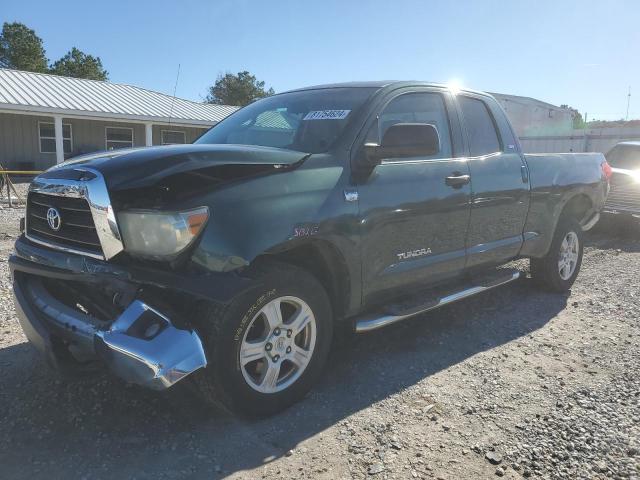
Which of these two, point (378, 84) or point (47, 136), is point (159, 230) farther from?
point (47, 136)

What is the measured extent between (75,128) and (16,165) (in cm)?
273

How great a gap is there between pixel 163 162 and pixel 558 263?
452 cm

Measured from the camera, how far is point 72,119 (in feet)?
69.6

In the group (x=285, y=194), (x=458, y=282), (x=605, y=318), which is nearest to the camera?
(x=285, y=194)

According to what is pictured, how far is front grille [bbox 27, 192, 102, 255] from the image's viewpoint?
111 inches

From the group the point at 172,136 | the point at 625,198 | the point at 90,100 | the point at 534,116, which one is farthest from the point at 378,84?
the point at 534,116

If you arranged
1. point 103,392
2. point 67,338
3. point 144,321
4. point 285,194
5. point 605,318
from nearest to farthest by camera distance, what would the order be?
point 144,321 < point 67,338 < point 285,194 < point 103,392 < point 605,318

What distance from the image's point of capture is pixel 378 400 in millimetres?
3316

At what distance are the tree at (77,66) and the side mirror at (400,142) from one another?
178 feet

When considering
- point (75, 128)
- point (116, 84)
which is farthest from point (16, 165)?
point (116, 84)

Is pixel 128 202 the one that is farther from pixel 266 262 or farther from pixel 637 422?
pixel 637 422

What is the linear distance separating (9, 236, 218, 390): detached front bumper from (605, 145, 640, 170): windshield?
1042cm

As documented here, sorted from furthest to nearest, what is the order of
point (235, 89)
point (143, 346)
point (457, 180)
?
point (235, 89), point (457, 180), point (143, 346)

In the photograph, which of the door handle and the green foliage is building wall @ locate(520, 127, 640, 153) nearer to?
the door handle
